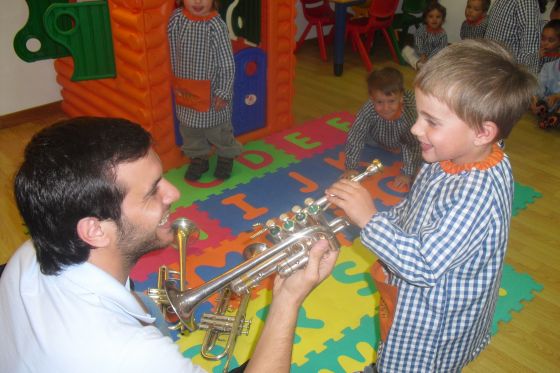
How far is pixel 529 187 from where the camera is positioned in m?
4.15

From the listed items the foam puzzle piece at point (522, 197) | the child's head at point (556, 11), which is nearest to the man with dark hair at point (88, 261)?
the foam puzzle piece at point (522, 197)

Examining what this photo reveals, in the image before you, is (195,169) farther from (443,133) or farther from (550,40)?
(550,40)

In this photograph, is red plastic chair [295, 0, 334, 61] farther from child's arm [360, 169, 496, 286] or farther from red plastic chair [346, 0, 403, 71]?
child's arm [360, 169, 496, 286]

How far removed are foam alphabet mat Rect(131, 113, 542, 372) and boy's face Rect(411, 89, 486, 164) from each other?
141 cm

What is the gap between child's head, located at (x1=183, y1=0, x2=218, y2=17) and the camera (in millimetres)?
3539

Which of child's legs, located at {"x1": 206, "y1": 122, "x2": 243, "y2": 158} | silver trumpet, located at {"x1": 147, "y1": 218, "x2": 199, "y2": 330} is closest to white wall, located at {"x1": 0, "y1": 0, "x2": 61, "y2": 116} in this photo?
child's legs, located at {"x1": 206, "y1": 122, "x2": 243, "y2": 158}

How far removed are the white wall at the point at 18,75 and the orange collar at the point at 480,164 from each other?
421cm

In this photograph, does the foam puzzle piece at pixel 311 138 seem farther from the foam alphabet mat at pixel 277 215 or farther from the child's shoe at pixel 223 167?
the child's shoe at pixel 223 167

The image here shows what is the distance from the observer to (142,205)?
155cm

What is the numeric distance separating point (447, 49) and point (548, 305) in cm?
208

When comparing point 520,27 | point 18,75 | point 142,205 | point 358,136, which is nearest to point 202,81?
point 358,136

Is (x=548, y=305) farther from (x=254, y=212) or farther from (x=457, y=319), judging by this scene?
(x=254, y=212)

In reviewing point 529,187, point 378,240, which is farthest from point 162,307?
point 529,187

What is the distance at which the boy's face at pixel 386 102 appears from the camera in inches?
149
